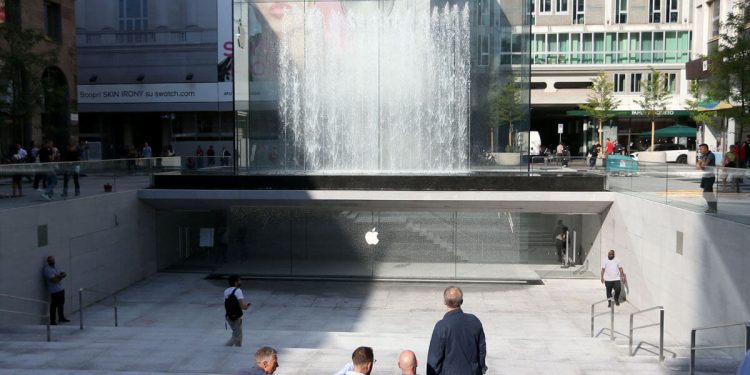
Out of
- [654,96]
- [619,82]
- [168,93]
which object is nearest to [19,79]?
[168,93]

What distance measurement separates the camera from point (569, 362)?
11.4 m

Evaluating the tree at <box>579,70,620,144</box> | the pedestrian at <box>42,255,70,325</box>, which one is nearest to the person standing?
the pedestrian at <box>42,255,70,325</box>

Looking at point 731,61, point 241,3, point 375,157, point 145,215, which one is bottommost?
point 145,215

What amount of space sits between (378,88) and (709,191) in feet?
45.2

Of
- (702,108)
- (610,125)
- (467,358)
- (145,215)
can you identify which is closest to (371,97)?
(145,215)

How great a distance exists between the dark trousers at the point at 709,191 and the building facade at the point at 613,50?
4063 cm

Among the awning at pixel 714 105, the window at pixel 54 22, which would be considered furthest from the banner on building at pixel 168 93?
the awning at pixel 714 105

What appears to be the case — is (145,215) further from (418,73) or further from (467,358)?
(467,358)

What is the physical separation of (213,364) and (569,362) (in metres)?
5.46

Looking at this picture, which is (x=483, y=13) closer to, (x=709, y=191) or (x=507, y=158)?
(x=507, y=158)

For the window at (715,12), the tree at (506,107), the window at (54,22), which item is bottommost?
the tree at (506,107)

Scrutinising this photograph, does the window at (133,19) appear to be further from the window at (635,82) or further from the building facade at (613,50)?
the window at (635,82)

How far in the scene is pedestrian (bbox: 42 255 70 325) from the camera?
16.7 metres

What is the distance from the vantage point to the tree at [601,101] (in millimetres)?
50281
